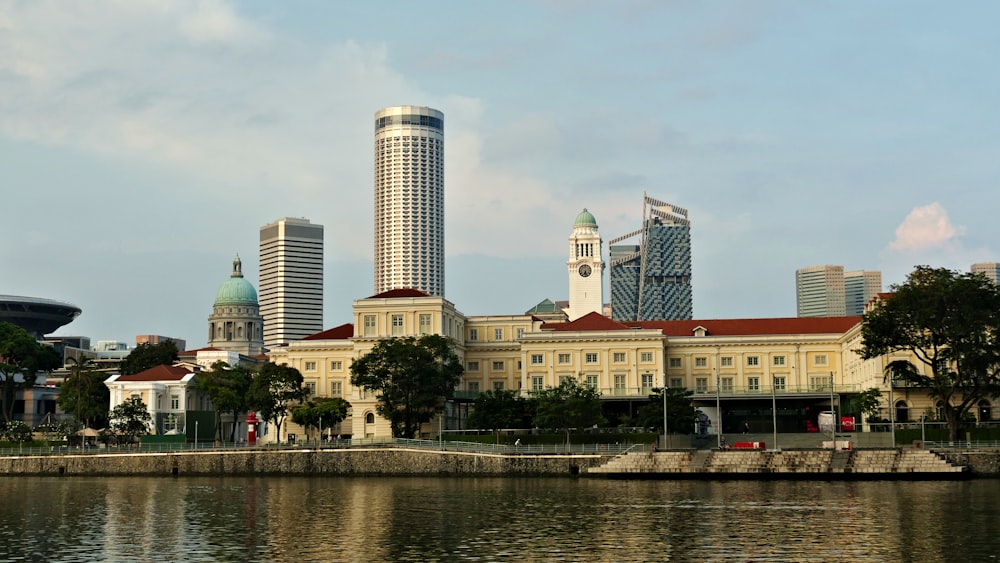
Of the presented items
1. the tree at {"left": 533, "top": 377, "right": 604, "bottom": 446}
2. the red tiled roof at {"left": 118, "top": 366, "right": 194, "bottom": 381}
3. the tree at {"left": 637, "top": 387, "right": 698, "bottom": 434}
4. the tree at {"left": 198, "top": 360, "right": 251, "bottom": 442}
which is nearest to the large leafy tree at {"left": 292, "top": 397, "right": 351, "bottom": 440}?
the tree at {"left": 198, "top": 360, "right": 251, "bottom": 442}

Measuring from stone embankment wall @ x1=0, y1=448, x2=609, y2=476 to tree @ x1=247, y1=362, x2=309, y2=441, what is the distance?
20835mm

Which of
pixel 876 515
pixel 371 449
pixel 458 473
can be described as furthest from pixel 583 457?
pixel 876 515

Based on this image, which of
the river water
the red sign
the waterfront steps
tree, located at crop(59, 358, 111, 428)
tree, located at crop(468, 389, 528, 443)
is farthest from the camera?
tree, located at crop(59, 358, 111, 428)

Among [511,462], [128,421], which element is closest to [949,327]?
[511,462]

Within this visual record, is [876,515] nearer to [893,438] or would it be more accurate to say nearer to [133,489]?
[893,438]

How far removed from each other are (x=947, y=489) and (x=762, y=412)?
69.8 meters

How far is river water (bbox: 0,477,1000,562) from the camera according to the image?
185 feet

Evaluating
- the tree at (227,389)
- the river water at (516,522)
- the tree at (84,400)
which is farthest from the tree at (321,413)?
the river water at (516,522)

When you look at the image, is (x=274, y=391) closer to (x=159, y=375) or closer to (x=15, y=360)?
(x=159, y=375)

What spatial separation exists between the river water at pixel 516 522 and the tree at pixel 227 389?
49.3 metres

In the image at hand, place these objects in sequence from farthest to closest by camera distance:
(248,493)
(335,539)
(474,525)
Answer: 1. (248,493)
2. (474,525)
3. (335,539)

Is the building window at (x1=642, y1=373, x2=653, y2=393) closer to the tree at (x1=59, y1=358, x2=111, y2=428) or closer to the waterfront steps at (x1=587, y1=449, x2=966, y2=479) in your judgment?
the waterfront steps at (x1=587, y1=449, x2=966, y2=479)

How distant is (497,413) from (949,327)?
49.5 m

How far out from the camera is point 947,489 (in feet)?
297
